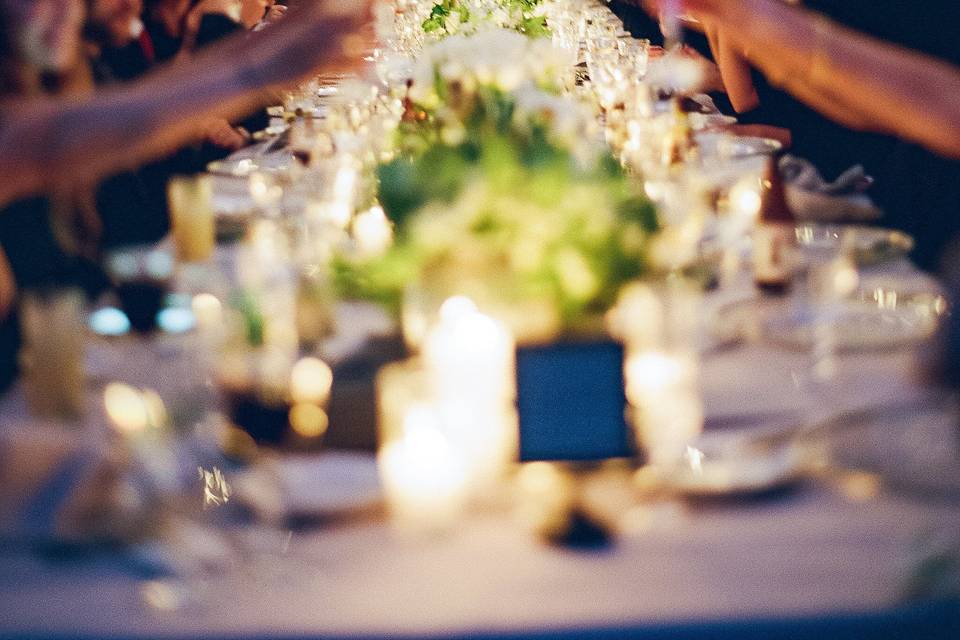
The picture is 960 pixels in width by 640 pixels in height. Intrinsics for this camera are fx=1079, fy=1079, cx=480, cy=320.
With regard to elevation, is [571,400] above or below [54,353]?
above

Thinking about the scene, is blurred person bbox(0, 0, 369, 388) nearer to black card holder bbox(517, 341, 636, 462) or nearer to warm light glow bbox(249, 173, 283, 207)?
warm light glow bbox(249, 173, 283, 207)

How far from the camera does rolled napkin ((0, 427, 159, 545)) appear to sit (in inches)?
31.7

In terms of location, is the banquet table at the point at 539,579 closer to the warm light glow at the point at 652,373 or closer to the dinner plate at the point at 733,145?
the warm light glow at the point at 652,373

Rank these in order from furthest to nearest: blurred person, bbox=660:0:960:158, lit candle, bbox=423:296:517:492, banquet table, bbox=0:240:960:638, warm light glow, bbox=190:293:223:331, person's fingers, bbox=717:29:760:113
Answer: person's fingers, bbox=717:29:760:113 → blurred person, bbox=660:0:960:158 → warm light glow, bbox=190:293:223:331 → lit candle, bbox=423:296:517:492 → banquet table, bbox=0:240:960:638

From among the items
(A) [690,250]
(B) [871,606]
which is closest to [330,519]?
(B) [871,606]

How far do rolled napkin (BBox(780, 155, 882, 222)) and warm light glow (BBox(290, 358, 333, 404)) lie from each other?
0.89 metres

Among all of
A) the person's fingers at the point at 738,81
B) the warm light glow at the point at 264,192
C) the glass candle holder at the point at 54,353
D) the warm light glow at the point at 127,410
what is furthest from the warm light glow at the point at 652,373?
the person's fingers at the point at 738,81

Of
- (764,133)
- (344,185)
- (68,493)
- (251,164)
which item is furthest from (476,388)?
(764,133)

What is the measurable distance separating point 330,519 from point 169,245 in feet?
3.57

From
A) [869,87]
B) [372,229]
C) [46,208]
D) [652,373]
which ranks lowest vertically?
[46,208]

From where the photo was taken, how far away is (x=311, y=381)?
1.08 m

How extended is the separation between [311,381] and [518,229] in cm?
29

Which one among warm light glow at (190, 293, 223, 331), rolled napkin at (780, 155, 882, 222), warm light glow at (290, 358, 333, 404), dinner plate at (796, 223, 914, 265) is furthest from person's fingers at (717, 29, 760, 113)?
warm light glow at (290, 358, 333, 404)

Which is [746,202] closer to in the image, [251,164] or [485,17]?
[251,164]
